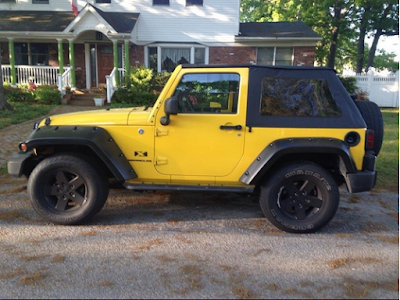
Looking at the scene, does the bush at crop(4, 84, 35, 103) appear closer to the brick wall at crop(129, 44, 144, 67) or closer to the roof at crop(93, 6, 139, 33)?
the roof at crop(93, 6, 139, 33)

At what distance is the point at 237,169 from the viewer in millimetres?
4113

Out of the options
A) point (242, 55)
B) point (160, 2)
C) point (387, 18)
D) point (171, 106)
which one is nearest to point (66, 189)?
point (171, 106)

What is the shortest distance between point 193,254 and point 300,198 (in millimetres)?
1427

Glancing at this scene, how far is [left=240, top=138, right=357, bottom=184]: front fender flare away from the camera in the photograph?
390cm

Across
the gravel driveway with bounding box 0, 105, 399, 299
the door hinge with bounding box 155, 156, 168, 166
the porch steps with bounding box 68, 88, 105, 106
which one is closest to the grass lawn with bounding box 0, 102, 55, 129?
the porch steps with bounding box 68, 88, 105, 106

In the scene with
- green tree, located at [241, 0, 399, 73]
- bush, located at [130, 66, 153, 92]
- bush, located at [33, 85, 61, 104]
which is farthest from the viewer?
green tree, located at [241, 0, 399, 73]

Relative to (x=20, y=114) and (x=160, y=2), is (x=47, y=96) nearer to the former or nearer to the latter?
(x=20, y=114)

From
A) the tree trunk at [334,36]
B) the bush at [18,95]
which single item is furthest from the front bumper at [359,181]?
the tree trunk at [334,36]

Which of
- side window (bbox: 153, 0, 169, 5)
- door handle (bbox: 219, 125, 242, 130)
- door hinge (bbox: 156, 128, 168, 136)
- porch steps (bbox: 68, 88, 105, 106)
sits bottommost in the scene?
porch steps (bbox: 68, 88, 105, 106)

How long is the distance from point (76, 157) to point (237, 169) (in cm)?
189

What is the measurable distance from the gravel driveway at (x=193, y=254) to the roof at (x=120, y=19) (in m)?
13.8

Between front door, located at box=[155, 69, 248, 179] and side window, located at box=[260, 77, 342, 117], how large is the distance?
0.30m

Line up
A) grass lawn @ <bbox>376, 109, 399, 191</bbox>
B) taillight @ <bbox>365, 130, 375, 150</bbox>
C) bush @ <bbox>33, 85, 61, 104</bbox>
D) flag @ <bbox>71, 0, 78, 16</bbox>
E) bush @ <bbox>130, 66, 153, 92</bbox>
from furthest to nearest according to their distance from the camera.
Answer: flag @ <bbox>71, 0, 78, 16</bbox>
bush @ <bbox>130, 66, 153, 92</bbox>
bush @ <bbox>33, 85, 61, 104</bbox>
grass lawn @ <bbox>376, 109, 399, 191</bbox>
taillight @ <bbox>365, 130, 375, 150</bbox>

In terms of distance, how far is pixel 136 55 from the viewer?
62.2 ft
